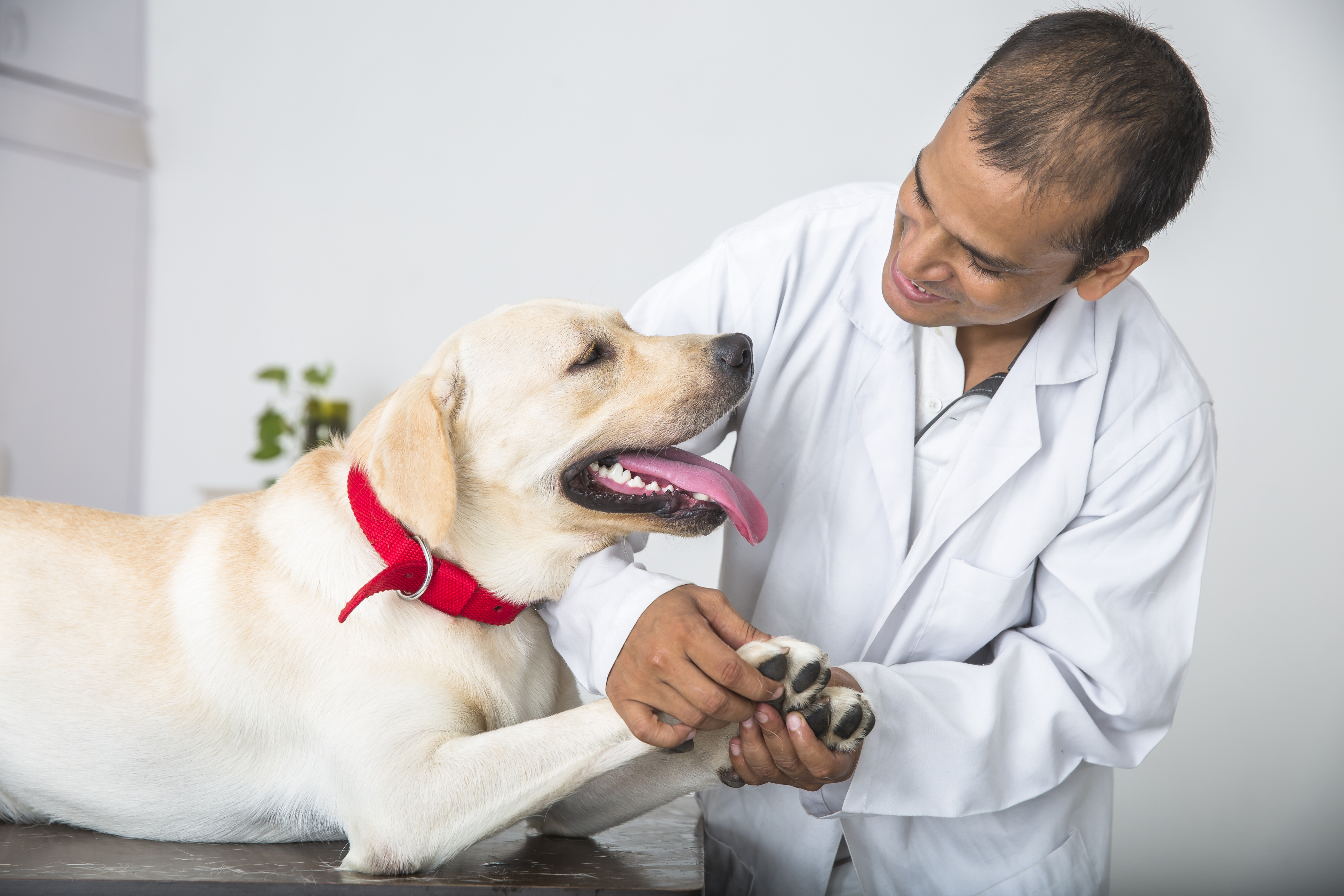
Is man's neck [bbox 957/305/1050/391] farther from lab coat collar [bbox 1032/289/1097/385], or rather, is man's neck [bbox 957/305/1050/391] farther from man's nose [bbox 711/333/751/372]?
man's nose [bbox 711/333/751/372]

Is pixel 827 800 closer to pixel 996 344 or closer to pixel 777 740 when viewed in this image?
pixel 777 740

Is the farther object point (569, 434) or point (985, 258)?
point (569, 434)

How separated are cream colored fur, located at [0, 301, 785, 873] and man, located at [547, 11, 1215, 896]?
11 cm

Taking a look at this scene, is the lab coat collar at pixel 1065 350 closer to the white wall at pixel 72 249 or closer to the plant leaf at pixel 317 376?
the plant leaf at pixel 317 376

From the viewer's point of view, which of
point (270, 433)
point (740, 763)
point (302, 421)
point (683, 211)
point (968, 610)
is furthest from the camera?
point (302, 421)

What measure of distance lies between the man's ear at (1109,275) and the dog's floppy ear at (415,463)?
0.91m

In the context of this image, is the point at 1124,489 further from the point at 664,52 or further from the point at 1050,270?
the point at 664,52

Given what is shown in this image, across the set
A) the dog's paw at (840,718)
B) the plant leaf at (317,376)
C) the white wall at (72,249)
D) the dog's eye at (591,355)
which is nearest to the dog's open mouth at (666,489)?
the dog's eye at (591,355)

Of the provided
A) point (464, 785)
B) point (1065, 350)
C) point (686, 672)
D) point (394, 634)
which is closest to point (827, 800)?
point (686, 672)

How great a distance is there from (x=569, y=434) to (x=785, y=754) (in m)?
0.52

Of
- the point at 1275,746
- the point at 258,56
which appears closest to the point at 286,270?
the point at 258,56

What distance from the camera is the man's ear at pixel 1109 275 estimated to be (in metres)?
1.31

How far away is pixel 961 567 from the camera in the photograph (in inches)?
→ 53.7

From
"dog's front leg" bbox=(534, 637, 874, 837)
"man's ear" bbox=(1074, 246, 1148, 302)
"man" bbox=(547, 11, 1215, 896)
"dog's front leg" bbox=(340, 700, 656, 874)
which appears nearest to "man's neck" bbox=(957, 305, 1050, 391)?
"man" bbox=(547, 11, 1215, 896)
